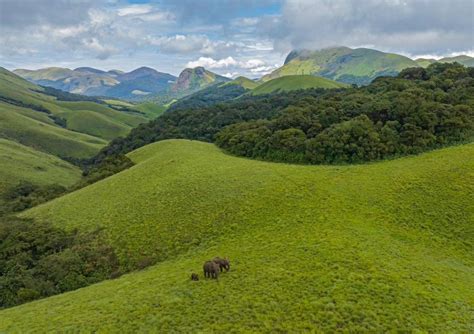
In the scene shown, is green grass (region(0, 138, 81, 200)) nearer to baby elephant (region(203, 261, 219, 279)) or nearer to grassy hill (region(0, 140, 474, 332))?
grassy hill (region(0, 140, 474, 332))

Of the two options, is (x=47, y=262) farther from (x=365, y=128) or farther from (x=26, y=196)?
(x=365, y=128)

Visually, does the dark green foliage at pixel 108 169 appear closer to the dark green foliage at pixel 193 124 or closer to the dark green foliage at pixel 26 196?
the dark green foliage at pixel 26 196

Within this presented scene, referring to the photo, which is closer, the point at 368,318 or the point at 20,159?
the point at 368,318

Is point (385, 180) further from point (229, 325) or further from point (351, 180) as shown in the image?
point (229, 325)

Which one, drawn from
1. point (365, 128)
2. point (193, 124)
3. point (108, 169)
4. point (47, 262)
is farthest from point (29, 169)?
point (365, 128)

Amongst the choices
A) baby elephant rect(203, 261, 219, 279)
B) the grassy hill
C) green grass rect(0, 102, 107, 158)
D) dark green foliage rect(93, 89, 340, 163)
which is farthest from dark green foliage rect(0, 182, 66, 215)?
green grass rect(0, 102, 107, 158)

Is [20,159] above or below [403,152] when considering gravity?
below

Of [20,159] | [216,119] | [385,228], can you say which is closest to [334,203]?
[385,228]
